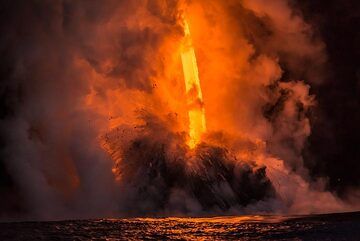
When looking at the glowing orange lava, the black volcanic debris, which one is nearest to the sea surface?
the black volcanic debris

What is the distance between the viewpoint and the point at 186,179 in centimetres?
2614

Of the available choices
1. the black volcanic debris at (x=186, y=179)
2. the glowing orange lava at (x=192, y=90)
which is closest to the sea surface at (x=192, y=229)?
the black volcanic debris at (x=186, y=179)

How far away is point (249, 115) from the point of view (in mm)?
34781

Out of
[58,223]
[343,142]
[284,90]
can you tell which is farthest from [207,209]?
[343,142]

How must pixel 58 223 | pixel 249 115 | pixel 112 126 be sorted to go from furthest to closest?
1. pixel 249 115
2. pixel 112 126
3. pixel 58 223

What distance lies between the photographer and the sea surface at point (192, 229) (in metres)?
16.2

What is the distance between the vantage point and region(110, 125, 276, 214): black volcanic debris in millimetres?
24734

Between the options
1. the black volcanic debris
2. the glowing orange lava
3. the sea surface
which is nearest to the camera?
the sea surface

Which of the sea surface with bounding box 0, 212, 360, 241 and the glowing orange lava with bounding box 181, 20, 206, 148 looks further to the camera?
the glowing orange lava with bounding box 181, 20, 206, 148

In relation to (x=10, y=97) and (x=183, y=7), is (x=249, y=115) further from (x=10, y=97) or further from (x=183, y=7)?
(x=10, y=97)

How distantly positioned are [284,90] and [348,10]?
223 inches

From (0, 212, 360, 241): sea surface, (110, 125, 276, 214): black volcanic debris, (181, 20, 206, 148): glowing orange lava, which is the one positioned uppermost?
(181, 20, 206, 148): glowing orange lava

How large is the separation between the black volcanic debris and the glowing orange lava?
7.42 feet

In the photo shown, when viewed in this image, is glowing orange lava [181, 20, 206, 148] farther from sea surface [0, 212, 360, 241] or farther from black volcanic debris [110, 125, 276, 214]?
sea surface [0, 212, 360, 241]
